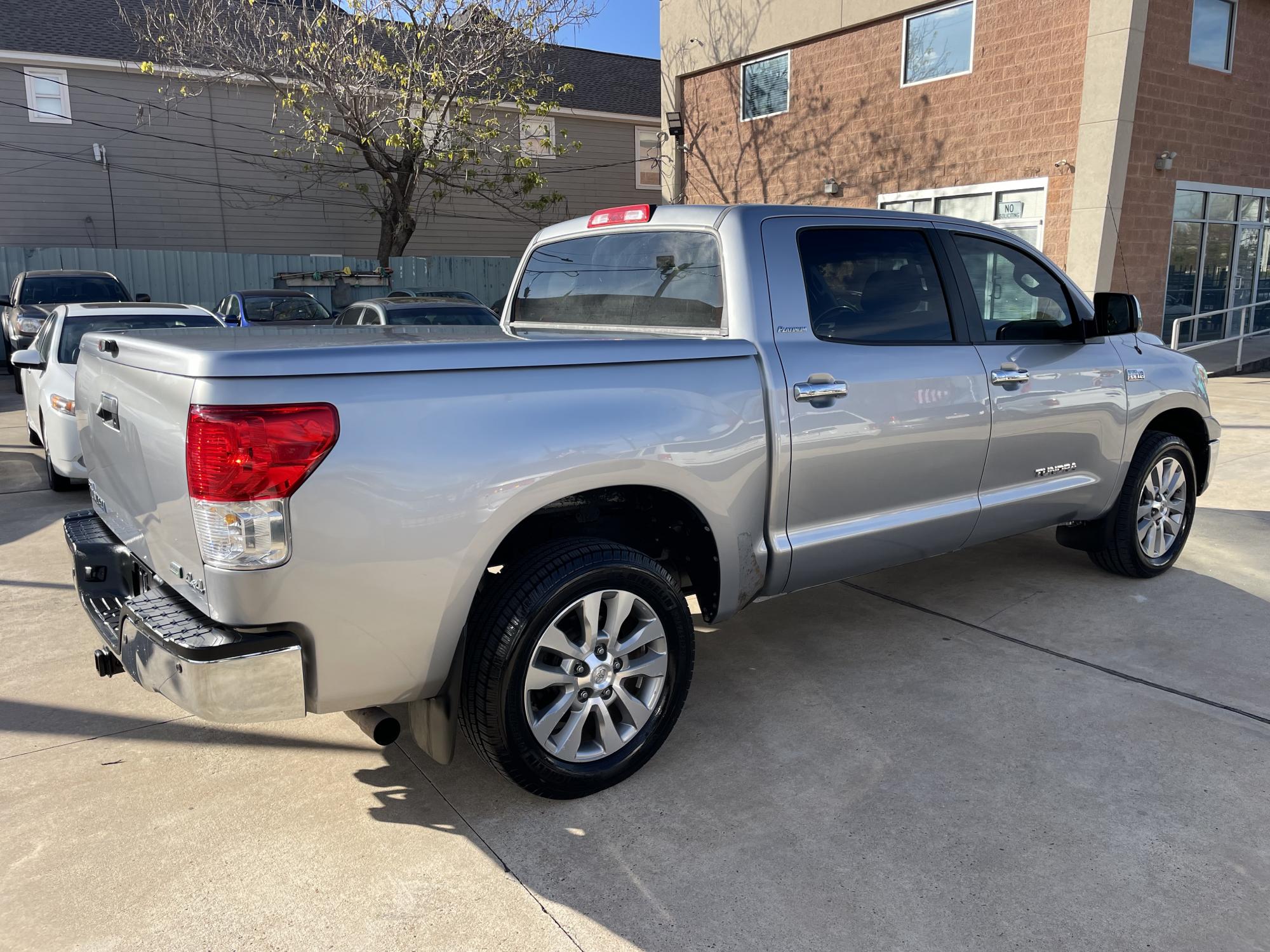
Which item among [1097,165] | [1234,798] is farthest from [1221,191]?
[1234,798]

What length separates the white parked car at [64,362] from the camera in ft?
23.7

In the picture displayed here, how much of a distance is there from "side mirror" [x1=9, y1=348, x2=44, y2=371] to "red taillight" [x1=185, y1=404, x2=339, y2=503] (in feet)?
20.2

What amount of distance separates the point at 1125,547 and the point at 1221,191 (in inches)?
512

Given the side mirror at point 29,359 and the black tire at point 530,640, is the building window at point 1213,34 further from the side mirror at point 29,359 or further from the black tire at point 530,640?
the side mirror at point 29,359

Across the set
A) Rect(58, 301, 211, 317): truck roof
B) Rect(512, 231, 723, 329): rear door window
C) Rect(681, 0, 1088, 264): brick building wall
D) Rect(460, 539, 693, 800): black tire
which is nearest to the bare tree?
Rect(681, 0, 1088, 264): brick building wall

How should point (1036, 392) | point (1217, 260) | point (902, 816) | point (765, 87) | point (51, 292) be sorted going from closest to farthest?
point (902, 816) → point (1036, 392) → point (1217, 260) → point (51, 292) → point (765, 87)

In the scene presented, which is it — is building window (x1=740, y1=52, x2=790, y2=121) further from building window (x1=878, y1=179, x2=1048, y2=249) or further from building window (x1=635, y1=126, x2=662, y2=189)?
building window (x1=635, y1=126, x2=662, y2=189)

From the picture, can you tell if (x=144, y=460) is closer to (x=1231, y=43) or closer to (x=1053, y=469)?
(x=1053, y=469)

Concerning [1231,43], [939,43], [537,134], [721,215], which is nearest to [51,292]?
[537,134]

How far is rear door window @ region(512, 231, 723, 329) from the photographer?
3699 mm

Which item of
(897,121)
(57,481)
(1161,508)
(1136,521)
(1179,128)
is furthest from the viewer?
(897,121)

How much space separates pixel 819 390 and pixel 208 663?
7.32 ft

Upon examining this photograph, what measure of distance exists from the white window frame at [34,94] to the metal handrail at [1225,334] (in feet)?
71.8

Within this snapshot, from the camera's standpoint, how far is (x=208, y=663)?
2.48 meters
